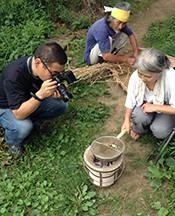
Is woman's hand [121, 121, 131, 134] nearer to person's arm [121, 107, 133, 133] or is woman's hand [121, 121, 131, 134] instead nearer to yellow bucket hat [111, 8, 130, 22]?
person's arm [121, 107, 133, 133]

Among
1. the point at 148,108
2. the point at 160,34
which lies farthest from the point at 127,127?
the point at 160,34

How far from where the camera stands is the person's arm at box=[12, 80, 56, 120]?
2.53 meters

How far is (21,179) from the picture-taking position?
9.32ft

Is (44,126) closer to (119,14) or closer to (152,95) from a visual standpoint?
(152,95)

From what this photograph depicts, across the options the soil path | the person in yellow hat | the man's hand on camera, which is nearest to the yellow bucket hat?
the person in yellow hat

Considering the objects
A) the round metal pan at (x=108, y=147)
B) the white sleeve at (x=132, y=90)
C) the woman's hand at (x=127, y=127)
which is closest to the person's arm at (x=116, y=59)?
the white sleeve at (x=132, y=90)

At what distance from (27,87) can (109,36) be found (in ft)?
6.15

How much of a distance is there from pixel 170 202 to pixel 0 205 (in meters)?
1.85

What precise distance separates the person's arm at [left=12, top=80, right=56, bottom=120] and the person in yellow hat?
1712mm

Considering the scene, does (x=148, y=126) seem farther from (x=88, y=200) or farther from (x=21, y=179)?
(x=21, y=179)

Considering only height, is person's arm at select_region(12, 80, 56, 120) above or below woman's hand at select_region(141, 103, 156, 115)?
above

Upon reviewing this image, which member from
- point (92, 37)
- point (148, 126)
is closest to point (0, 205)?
point (148, 126)

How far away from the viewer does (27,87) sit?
2869 mm

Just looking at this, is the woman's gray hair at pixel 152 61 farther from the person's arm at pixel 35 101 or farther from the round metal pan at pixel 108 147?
the person's arm at pixel 35 101
